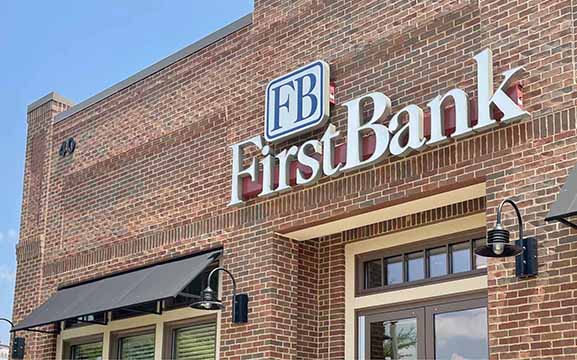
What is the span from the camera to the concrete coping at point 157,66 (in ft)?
43.0

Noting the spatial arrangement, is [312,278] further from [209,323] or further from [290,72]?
[290,72]

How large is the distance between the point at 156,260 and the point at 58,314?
6.02 ft

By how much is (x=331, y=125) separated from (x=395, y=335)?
8.57ft

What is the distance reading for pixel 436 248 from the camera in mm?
10680

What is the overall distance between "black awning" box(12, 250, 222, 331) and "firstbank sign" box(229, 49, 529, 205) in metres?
1.12

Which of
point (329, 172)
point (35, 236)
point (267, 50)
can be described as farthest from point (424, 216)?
point (35, 236)

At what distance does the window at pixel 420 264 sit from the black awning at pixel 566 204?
6.71ft

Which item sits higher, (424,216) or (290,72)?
(290,72)

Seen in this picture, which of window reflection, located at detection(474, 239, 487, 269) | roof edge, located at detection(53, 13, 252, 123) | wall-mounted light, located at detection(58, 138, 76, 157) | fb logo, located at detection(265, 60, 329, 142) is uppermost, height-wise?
roof edge, located at detection(53, 13, 252, 123)

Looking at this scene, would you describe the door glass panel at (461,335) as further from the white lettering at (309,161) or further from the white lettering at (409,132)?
the white lettering at (309,161)

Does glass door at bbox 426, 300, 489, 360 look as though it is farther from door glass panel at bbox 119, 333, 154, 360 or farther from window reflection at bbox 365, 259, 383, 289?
door glass panel at bbox 119, 333, 154, 360

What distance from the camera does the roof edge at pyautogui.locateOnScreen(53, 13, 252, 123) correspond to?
13.1 meters

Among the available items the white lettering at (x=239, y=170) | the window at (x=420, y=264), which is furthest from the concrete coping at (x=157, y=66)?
the window at (x=420, y=264)

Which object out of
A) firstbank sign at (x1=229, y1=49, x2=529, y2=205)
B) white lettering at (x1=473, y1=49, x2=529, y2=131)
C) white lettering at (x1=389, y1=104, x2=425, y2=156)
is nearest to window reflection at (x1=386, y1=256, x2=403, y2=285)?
firstbank sign at (x1=229, y1=49, x2=529, y2=205)
